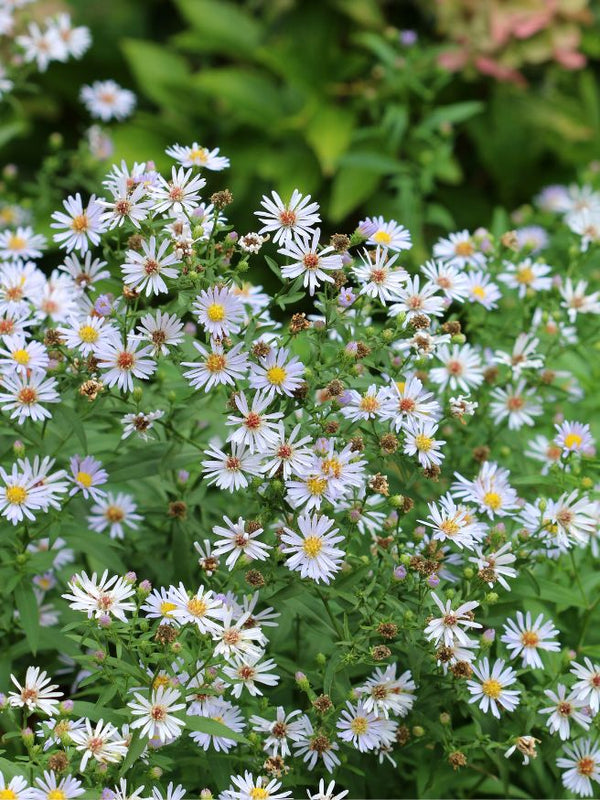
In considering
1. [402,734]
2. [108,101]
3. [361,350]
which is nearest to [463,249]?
[361,350]

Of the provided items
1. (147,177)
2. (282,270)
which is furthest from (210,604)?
(147,177)

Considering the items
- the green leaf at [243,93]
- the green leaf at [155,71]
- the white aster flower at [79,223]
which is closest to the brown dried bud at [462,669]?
the white aster flower at [79,223]

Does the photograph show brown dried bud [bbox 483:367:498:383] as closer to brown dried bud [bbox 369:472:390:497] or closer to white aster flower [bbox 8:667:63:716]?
brown dried bud [bbox 369:472:390:497]

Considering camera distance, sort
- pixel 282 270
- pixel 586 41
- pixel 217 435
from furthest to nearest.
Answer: pixel 586 41 → pixel 217 435 → pixel 282 270

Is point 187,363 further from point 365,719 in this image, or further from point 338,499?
point 365,719

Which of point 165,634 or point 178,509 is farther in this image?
point 178,509

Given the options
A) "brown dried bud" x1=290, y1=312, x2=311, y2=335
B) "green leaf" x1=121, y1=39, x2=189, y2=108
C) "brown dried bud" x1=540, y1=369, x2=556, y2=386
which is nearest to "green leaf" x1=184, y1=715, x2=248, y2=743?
"brown dried bud" x1=290, y1=312, x2=311, y2=335

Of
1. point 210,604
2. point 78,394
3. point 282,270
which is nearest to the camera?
point 210,604

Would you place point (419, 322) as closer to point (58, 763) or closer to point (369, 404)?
point (369, 404)
